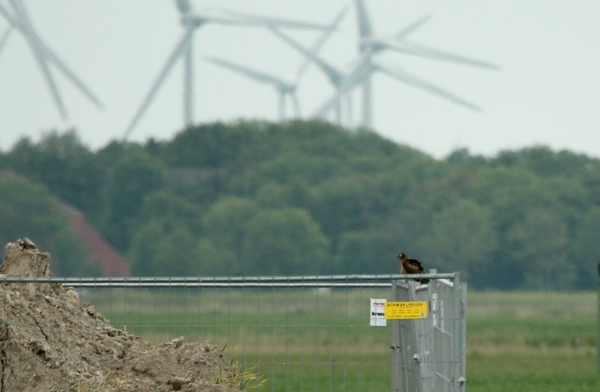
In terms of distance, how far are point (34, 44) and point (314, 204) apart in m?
22.6

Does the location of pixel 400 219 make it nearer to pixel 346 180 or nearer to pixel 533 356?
pixel 346 180

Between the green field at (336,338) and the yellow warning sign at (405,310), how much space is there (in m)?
0.20

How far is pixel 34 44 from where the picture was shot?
72500mm

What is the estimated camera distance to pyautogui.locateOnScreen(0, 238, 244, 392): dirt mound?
7.83 m

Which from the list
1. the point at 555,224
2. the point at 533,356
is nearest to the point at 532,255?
the point at 555,224

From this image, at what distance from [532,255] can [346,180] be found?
54.8 ft

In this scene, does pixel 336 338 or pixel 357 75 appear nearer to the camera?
pixel 336 338

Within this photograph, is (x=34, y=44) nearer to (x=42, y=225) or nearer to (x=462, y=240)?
(x=42, y=225)

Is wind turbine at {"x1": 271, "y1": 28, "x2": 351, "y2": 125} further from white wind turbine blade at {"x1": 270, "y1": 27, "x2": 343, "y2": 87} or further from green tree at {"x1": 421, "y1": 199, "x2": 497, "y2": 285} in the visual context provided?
green tree at {"x1": 421, "y1": 199, "x2": 497, "y2": 285}

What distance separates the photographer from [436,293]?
7730mm

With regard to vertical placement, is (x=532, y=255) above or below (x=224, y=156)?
below

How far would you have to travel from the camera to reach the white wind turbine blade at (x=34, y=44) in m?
72.8

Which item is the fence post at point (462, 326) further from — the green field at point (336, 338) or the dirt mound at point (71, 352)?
the dirt mound at point (71, 352)

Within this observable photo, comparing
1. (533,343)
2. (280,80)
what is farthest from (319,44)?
(533,343)
